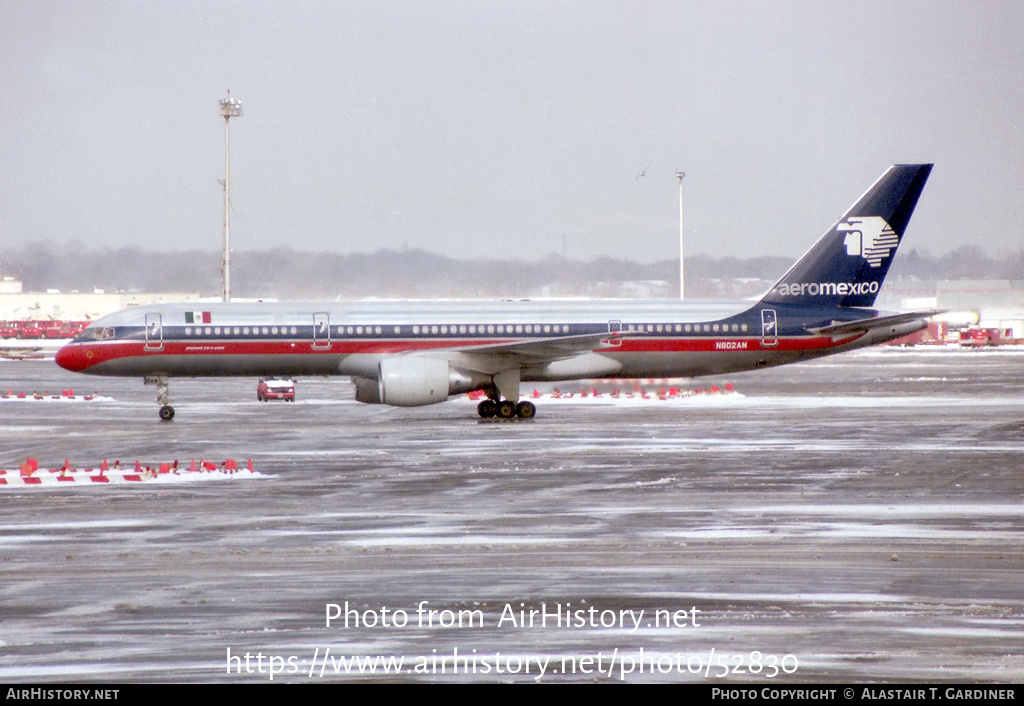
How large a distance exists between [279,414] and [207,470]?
16.2 m

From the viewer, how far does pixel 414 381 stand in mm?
33969

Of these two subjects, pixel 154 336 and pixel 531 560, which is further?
pixel 154 336

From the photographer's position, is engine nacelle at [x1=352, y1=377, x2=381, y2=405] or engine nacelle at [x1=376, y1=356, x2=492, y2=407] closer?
engine nacelle at [x1=376, y1=356, x2=492, y2=407]

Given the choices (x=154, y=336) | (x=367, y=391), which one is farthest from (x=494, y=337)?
(x=154, y=336)

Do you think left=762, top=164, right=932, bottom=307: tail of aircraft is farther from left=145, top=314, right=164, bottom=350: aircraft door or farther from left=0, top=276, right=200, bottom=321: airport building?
left=0, top=276, right=200, bottom=321: airport building

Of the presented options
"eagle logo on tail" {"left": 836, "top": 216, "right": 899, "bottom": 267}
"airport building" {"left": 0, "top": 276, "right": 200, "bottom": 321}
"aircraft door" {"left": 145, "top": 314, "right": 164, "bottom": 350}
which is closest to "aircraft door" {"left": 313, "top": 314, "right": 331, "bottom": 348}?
"aircraft door" {"left": 145, "top": 314, "right": 164, "bottom": 350}

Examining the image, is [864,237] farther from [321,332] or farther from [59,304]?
[59,304]

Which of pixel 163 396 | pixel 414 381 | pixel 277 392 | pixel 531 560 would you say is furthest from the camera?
pixel 277 392

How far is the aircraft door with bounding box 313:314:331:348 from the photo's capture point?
36312 mm

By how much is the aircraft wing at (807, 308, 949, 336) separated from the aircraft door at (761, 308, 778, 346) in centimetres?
117

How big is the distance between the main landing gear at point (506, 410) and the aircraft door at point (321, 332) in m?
5.14

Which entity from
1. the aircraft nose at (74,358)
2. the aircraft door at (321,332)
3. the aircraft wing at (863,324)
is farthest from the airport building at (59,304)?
the aircraft wing at (863,324)

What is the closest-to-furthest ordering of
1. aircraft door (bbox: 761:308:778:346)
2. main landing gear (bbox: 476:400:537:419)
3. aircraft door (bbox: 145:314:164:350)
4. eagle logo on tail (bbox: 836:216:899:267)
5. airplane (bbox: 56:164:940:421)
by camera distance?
airplane (bbox: 56:164:940:421) → aircraft door (bbox: 145:314:164:350) → main landing gear (bbox: 476:400:537:419) → aircraft door (bbox: 761:308:778:346) → eagle logo on tail (bbox: 836:216:899:267)

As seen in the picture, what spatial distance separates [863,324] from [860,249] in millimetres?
2776
